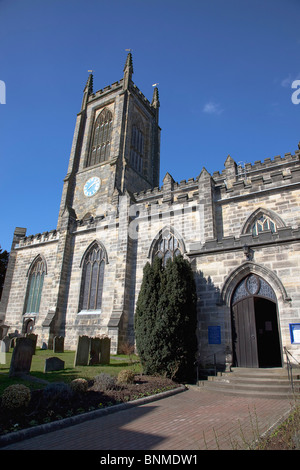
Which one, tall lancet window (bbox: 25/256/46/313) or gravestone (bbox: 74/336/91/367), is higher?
tall lancet window (bbox: 25/256/46/313)

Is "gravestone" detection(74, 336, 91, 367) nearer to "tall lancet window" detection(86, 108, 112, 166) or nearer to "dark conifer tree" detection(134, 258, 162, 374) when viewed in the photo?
"dark conifer tree" detection(134, 258, 162, 374)

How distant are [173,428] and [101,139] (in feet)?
115

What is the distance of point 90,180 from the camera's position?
3259 centimetres

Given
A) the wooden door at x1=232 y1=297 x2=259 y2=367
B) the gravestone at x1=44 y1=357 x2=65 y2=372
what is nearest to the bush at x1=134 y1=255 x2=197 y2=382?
the wooden door at x1=232 y1=297 x2=259 y2=367

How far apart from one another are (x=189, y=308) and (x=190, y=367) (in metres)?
2.19

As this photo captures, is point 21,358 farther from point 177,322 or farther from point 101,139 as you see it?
point 101,139

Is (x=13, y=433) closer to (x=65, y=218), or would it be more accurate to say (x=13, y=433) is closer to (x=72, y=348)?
(x=72, y=348)

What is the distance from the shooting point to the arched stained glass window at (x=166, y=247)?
18203 mm

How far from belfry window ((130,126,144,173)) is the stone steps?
27.6 meters

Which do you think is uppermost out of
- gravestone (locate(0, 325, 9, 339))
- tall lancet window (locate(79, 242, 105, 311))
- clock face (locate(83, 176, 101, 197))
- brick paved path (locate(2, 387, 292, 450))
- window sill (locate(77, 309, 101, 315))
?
clock face (locate(83, 176, 101, 197))

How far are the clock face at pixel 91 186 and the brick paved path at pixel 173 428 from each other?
2592 centimetres

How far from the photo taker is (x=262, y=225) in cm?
1641

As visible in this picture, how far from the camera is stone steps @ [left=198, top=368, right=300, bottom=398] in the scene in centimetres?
895

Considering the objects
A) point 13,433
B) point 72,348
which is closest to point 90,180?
point 72,348
